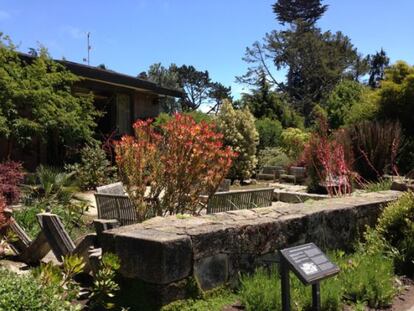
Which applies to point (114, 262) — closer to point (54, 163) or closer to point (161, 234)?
point (161, 234)

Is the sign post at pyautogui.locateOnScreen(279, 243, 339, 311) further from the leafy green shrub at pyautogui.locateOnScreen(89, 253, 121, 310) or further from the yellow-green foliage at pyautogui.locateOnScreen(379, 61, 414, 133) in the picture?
the yellow-green foliage at pyautogui.locateOnScreen(379, 61, 414, 133)

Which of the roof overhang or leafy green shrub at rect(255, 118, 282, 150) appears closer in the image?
the roof overhang

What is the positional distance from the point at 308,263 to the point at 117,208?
3.76 meters

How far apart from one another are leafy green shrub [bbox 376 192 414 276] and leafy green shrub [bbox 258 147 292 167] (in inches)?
469

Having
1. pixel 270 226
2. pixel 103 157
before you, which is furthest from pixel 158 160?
pixel 103 157

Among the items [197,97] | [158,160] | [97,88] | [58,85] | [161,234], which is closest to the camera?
[161,234]

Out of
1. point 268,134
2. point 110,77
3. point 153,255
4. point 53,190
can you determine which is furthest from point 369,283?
point 268,134

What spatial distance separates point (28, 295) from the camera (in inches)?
117

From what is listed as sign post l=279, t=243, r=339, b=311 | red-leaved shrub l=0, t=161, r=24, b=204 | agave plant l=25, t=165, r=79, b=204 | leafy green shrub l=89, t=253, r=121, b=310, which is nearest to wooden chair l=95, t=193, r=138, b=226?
red-leaved shrub l=0, t=161, r=24, b=204

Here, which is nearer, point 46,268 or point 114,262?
point 46,268

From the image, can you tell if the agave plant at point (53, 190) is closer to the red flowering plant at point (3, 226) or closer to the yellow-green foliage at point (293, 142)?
the red flowering plant at point (3, 226)

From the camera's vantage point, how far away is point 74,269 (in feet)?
12.1

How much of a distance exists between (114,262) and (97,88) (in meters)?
13.0

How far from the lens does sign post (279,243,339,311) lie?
11.1ft
